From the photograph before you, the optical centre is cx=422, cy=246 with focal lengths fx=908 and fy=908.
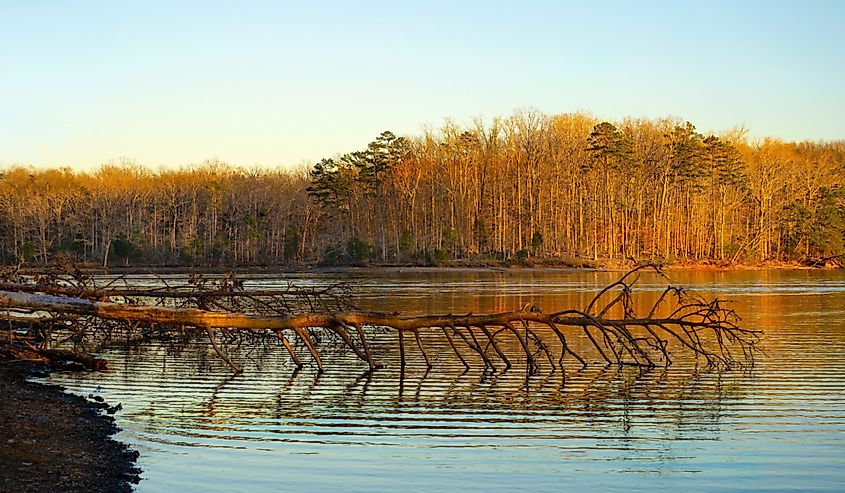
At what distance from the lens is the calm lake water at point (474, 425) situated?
10.4m

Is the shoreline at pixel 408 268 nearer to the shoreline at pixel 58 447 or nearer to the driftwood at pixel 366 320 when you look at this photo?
the driftwood at pixel 366 320

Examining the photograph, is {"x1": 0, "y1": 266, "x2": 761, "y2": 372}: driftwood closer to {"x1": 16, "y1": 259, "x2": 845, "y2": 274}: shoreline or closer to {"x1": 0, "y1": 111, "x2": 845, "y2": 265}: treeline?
{"x1": 16, "y1": 259, "x2": 845, "y2": 274}: shoreline

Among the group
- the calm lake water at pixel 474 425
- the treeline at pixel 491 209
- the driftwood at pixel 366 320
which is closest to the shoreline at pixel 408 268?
the treeline at pixel 491 209

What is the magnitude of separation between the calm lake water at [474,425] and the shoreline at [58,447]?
343mm

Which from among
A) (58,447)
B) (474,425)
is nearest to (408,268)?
(474,425)

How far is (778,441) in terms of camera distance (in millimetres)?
12117

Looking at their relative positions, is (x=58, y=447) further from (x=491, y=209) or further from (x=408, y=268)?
(x=491, y=209)

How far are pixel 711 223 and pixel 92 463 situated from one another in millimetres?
98981

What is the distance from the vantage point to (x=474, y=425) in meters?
13.2

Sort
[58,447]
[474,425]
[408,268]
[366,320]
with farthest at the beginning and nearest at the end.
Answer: [408,268], [366,320], [474,425], [58,447]

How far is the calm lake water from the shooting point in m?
10.4

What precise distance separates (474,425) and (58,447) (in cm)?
560

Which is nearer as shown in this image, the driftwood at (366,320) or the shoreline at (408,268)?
the driftwood at (366,320)

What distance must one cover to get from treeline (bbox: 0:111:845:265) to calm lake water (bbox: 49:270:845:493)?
69.2m
